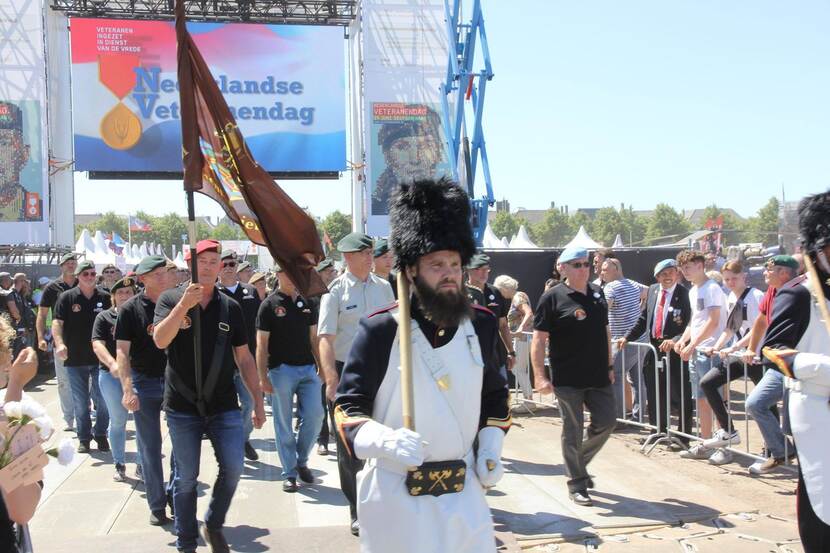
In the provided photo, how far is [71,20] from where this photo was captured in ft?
81.1

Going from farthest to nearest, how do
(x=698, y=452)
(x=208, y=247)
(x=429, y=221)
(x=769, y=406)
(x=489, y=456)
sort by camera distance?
(x=698, y=452)
(x=769, y=406)
(x=208, y=247)
(x=429, y=221)
(x=489, y=456)

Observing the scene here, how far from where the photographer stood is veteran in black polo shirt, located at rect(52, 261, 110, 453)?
8539mm

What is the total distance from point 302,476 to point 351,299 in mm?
2106

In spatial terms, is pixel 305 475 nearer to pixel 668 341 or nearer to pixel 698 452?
pixel 698 452

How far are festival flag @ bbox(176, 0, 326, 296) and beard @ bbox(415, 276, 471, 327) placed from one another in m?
2.50

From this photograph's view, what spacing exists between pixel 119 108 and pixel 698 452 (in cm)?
2191

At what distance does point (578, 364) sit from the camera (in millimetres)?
6395

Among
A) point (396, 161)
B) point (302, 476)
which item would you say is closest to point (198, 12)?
point (396, 161)

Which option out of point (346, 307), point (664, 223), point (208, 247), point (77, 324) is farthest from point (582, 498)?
point (664, 223)

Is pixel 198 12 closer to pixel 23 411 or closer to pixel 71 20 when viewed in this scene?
pixel 71 20

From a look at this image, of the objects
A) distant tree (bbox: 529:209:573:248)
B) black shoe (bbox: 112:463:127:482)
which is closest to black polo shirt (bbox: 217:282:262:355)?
black shoe (bbox: 112:463:127:482)

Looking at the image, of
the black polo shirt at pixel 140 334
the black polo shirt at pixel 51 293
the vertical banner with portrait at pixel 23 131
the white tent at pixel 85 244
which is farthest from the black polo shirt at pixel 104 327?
the white tent at pixel 85 244

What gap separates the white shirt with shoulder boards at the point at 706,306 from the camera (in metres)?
8.08

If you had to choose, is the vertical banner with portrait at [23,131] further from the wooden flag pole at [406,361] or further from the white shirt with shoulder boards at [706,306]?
the wooden flag pole at [406,361]
